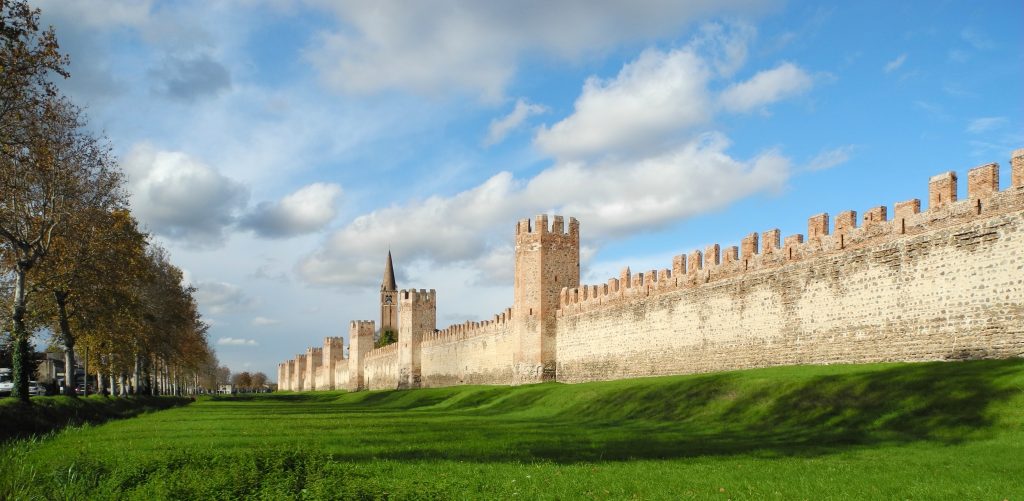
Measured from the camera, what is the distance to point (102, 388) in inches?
1607

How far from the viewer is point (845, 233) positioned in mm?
23516

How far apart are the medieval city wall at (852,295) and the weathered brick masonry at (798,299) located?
0.11ft

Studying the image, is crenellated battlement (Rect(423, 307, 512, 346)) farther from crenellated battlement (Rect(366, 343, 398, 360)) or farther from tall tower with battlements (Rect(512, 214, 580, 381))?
crenellated battlement (Rect(366, 343, 398, 360))

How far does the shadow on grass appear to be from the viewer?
14.6 metres

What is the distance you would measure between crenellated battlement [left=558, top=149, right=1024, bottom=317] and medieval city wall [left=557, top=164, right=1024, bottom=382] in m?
0.03

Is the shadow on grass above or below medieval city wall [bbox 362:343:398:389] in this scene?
above

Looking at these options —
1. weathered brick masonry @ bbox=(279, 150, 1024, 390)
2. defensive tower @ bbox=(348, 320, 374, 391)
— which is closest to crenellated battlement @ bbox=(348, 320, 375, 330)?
defensive tower @ bbox=(348, 320, 374, 391)

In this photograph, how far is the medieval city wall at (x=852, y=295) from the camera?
18.7m

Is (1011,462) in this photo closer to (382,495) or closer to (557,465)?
(557,465)

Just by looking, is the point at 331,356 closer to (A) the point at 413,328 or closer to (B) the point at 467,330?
(A) the point at 413,328

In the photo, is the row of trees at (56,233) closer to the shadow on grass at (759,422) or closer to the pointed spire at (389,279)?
the shadow on grass at (759,422)

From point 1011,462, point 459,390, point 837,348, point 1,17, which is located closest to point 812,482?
point 1011,462

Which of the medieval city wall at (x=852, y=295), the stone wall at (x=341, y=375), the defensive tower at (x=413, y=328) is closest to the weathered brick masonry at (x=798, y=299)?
the medieval city wall at (x=852, y=295)

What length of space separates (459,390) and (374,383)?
4056 centimetres
